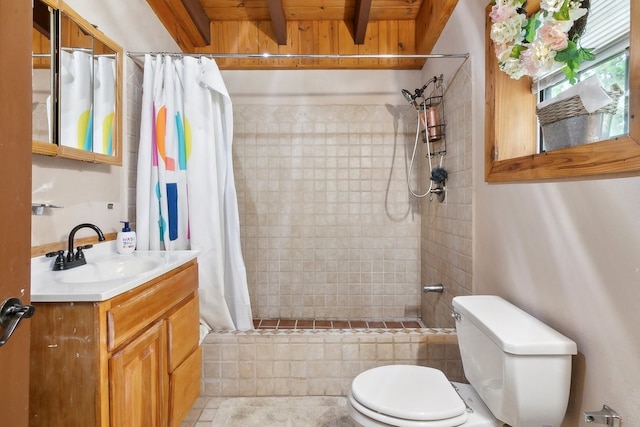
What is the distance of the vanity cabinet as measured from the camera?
0.97 metres

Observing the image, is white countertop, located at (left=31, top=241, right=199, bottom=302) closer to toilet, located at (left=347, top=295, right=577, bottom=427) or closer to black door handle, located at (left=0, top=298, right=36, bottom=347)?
black door handle, located at (left=0, top=298, right=36, bottom=347)

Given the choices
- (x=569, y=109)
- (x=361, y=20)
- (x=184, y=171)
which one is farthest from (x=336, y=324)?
(x=361, y=20)

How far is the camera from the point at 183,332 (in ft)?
5.06

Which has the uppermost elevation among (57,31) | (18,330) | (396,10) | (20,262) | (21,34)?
(396,10)

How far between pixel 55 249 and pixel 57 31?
0.85m

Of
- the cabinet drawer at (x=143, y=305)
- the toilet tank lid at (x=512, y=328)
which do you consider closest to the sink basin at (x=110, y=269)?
the cabinet drawer at (x=143, y=305)

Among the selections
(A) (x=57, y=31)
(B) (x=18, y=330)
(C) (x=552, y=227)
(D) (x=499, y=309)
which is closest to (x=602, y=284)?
(C) (x=552, y=227)

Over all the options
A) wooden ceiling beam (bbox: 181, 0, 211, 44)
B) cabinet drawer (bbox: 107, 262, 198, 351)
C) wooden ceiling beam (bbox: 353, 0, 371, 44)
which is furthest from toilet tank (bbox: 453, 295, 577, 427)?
wooden ceiling beam (bbox: 181, 0, 211, 44)

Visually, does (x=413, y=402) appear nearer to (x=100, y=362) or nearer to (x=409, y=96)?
(x=100, y=362)

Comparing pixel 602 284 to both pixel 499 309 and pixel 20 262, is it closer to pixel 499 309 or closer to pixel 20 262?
pixel 499 309

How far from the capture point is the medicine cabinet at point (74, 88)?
131cm

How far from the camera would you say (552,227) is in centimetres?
124

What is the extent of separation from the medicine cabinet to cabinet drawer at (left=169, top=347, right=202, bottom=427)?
99 centimetres

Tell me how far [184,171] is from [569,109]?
1.79 metres
